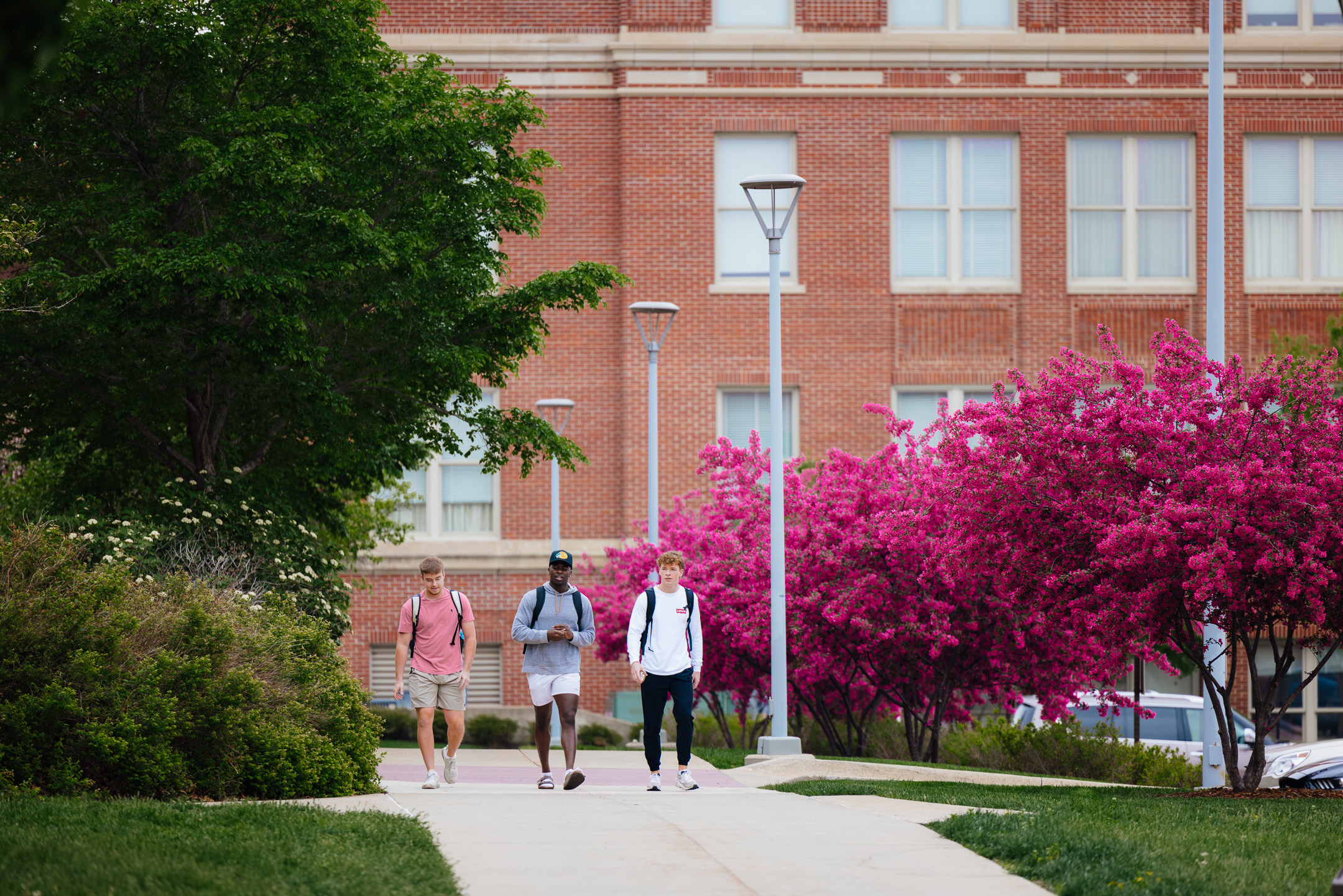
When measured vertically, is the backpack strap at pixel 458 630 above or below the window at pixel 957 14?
below

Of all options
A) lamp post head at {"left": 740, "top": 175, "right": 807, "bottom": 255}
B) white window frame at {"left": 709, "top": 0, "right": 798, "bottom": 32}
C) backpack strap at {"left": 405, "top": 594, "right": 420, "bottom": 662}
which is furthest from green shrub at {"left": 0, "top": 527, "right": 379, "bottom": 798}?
white window frame at {"left": 709, "top": 0, "right": 798, "bottom": 32}

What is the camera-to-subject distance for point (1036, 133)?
104ft

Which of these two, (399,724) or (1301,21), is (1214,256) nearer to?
(399,724)

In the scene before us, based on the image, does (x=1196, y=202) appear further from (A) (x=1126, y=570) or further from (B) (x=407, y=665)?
(B) (x=407, y=665)

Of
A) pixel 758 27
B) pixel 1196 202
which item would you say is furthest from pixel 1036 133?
pixel 758 27

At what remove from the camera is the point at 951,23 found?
31.7 meters

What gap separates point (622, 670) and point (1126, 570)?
19889 millimetres

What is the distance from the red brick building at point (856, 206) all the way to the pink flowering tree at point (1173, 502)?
17.9 meters

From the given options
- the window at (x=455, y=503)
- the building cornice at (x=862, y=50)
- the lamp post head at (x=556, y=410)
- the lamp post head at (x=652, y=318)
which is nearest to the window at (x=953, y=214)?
the building cornice at (x=862, y=50)

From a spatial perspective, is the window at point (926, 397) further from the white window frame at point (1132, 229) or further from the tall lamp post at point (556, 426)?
the tall lamp post at point (556, 426)

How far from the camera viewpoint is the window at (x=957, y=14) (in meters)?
31.8

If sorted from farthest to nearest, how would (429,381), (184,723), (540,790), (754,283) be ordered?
(754,283) < (429,381) < (540,790) < (184,723)

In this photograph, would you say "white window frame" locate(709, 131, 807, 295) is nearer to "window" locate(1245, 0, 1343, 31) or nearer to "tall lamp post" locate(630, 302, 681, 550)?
"tall lamp post" locate(630, 302, 681, 550)

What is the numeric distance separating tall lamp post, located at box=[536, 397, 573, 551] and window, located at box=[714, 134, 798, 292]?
426cm
